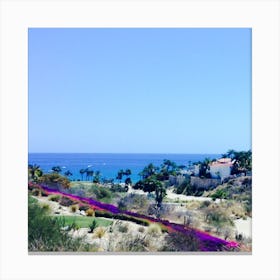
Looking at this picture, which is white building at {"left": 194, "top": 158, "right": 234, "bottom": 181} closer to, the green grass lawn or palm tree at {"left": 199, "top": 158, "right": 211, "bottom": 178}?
palm tree at {"left": 199, "top": 158, "right": 211, "bottom": 178}

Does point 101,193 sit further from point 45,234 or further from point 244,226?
point 244,226

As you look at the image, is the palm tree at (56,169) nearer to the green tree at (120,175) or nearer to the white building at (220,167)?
the green tree at (120,175)

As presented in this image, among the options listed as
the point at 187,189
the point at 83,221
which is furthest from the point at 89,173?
the point at 187,189

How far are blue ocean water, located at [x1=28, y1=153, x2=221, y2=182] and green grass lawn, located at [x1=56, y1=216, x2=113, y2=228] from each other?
45 centimetres

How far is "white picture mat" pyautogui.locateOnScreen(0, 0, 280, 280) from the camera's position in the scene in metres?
6.66
